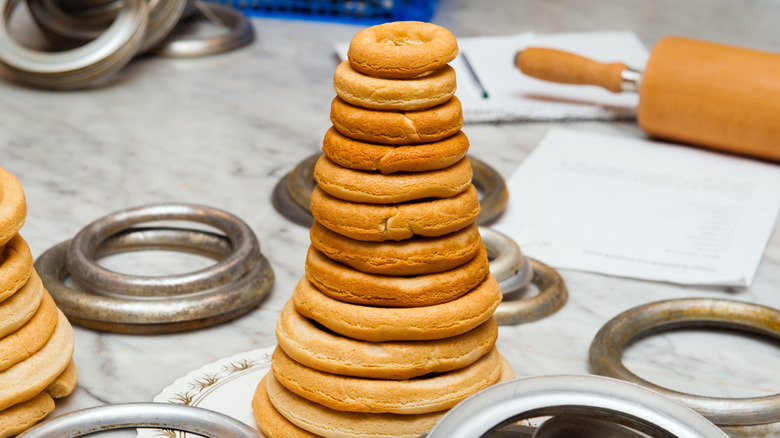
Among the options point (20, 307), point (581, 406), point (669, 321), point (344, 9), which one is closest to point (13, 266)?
point (20, 307)

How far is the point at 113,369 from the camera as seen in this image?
0.79 m

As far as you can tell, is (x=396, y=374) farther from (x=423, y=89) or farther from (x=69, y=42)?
(x=69, y=42)

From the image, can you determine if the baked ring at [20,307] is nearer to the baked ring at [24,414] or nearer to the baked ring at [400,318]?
the baked ring at [24,414]

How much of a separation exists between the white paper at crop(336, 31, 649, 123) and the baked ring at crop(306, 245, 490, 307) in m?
0.78

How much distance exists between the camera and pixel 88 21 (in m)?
1.48

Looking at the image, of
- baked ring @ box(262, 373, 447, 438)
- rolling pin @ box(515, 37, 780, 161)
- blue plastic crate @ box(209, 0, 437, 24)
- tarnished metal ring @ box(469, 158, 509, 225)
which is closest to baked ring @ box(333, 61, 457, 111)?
baked ring @ box(262, 373, 447, 438)

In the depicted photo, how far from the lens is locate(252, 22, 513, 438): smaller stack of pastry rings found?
573mm

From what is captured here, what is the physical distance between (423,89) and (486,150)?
2.41 ft

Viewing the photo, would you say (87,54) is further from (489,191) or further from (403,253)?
(403,253)

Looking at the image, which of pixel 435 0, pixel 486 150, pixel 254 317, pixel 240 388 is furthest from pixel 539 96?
pixel 240 388

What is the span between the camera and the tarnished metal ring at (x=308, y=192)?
1.06 meters

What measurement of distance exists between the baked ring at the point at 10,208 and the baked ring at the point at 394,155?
0.25 metres

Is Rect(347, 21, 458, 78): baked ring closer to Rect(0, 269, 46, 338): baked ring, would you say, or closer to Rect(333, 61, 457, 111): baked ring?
Rect(333, 61, 457, 111): baked ring

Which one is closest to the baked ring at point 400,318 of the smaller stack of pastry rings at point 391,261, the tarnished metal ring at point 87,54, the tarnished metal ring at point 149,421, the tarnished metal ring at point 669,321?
the smaller stack of pastry rings at point 391,261
